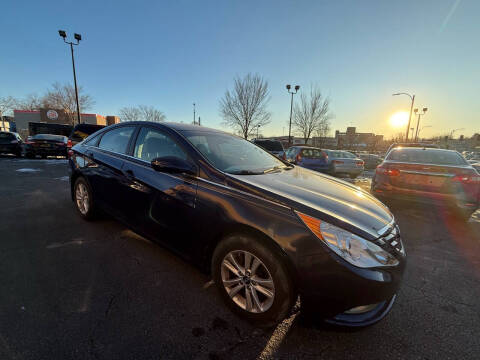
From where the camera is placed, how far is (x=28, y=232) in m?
3.11

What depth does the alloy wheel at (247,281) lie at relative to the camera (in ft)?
5.32

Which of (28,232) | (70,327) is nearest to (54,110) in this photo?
(28,232)

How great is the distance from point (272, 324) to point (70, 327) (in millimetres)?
1499

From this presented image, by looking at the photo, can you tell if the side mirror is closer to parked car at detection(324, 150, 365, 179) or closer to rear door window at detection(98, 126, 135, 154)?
rear door window at detection(98, 126, 135, 154)

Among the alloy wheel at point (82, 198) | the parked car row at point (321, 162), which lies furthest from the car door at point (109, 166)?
the parked car row at point (321, 162)

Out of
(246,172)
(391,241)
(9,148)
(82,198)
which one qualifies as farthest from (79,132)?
(391,241)

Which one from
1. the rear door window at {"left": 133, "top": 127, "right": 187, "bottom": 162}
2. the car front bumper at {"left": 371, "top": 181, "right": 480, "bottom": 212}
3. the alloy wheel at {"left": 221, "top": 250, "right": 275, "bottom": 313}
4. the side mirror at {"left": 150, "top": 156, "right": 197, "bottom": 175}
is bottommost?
the alloy wheel at {"left": 221, "top": 250, "right": 275, "bottom": 313}

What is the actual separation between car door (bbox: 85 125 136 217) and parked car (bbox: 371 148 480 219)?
485 cm

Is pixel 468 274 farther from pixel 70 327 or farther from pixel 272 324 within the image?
pixel 70 327

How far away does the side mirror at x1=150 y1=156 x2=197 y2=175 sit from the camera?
198 cm

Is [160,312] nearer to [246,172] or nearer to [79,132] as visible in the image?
[246,172]

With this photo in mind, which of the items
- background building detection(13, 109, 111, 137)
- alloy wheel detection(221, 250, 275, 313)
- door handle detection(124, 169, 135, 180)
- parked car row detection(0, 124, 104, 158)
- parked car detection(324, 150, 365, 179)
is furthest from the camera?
background building detection(13, 109, 111, 137)

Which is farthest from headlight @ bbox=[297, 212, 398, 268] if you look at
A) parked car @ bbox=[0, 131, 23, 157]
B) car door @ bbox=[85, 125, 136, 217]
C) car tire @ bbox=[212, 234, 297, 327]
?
parked car @ bbox=[0, 131, 23, 157]

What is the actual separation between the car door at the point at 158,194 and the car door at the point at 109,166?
0.20 metres
